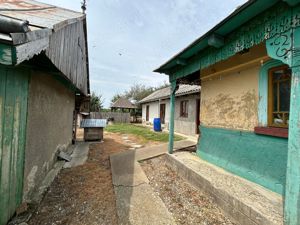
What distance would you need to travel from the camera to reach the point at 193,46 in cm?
372

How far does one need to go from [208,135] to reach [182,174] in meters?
1.37

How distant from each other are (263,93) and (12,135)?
4312mm

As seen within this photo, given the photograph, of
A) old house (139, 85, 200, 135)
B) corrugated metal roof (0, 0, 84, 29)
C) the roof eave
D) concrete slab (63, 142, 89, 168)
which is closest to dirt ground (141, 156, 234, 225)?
concrete slab (63, 142, 89, 168)

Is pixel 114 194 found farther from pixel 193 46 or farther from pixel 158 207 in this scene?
pixel 193 46

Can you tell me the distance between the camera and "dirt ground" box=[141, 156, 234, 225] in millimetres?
2758

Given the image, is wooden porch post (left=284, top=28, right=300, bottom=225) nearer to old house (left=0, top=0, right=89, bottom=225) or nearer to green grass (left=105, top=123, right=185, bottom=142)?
old house (left=0, top=0, right=89, bottom=225)

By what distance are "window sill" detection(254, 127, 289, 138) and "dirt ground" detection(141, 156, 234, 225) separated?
159 cm

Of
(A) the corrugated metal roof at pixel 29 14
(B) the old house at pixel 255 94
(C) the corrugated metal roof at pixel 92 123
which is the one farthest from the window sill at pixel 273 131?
(C) the corrugated metal roof at pixel 92 123

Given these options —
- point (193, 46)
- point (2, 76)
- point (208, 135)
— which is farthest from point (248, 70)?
point (2, 76)

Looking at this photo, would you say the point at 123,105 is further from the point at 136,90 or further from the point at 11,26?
the point at 11,26

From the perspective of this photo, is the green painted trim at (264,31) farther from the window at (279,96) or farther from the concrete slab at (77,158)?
the concrete slab at (77,158)

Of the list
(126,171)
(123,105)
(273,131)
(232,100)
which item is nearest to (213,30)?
(232,100)

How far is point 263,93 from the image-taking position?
11.0 feet

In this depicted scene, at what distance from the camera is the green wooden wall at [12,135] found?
2271mm
